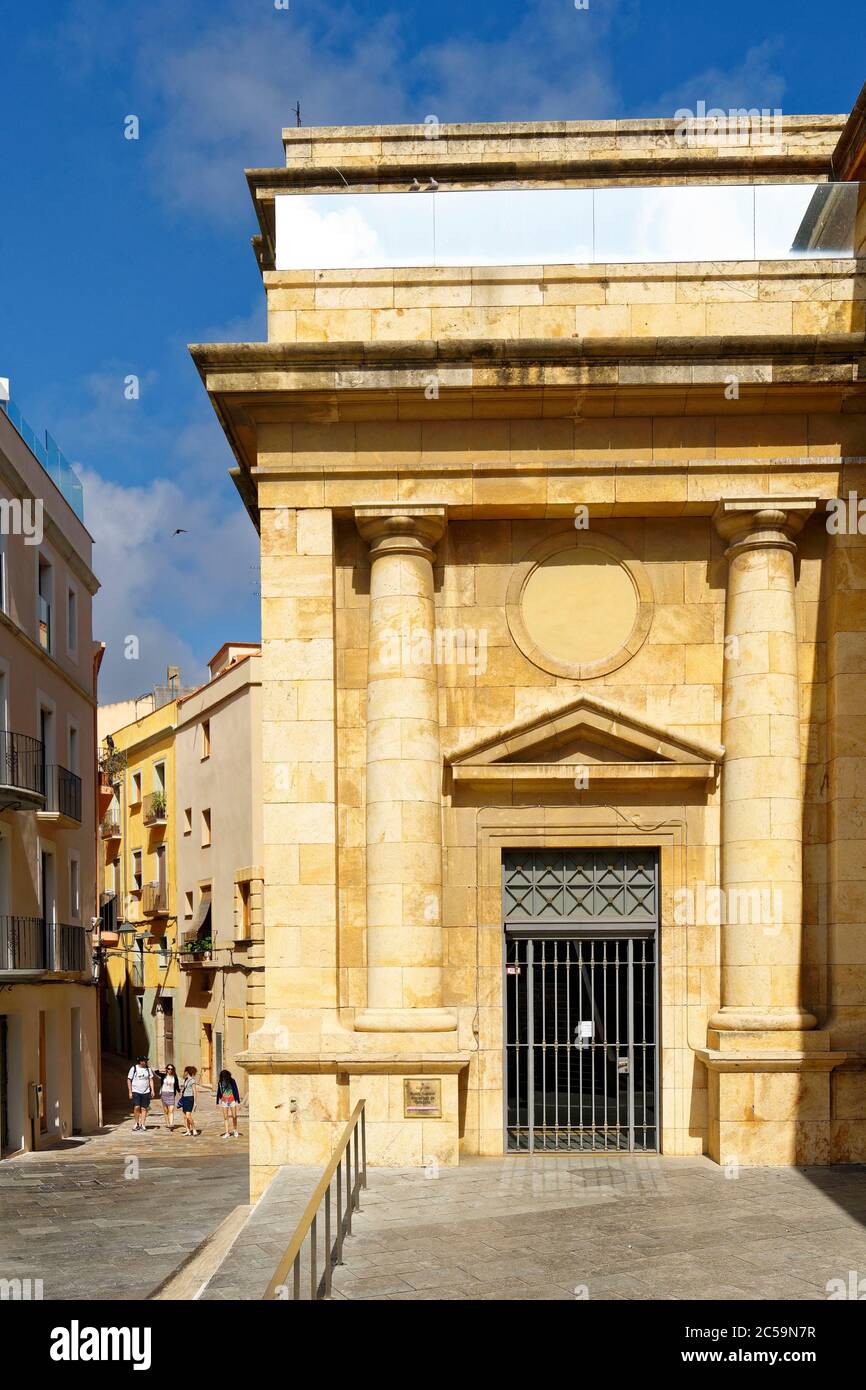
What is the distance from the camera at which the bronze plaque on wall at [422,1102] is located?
13156mm

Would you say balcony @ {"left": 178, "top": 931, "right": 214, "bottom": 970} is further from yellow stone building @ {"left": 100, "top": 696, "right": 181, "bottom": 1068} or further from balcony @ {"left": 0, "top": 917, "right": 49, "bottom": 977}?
balcony @ {"left": 0, "top": 917, "right": 49, "bottom": 977}

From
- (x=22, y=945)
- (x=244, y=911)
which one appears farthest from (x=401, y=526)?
(x=244, y=911)

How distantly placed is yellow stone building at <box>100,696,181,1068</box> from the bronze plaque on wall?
30.3 metres

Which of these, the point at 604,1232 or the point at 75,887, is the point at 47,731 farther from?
the point at 604,1232

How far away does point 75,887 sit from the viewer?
108ft

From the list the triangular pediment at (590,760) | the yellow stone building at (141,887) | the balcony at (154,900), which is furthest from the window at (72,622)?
the triangular pediment at (590,760)

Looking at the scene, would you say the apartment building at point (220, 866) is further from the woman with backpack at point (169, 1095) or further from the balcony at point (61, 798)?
the balcony at point (61, 798)

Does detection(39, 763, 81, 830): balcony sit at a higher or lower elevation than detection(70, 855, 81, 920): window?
higher

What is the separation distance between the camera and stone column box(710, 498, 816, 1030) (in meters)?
13.4

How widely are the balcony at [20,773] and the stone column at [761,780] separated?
15.7 meters

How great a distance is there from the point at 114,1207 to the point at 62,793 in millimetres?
12023

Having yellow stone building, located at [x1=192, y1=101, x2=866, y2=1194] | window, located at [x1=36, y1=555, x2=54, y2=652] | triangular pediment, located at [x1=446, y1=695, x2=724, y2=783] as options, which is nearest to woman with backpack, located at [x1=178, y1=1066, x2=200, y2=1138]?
window, located at [x1=36, y1=555, x2=54, y2=652]

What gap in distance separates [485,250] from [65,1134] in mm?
23294

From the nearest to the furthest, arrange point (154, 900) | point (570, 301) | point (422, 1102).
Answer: point (422, 1102), point (570, 301), point (154, 900)
